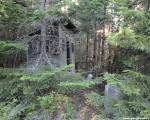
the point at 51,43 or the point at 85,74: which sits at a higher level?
the point at 51,43

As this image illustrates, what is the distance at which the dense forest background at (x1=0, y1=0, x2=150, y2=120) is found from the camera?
542cm

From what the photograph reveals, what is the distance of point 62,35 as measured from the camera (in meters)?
8.42

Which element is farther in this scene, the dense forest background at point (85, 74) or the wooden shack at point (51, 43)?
the wooden shack at point (51, 43)

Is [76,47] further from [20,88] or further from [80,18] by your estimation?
[20,88]

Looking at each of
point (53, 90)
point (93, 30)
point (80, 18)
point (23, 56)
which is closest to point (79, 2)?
point (80, 18)

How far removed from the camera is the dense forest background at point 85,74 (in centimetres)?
542

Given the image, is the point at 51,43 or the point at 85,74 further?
the point at 85,74

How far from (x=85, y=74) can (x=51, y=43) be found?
228 cm

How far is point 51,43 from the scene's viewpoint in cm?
819

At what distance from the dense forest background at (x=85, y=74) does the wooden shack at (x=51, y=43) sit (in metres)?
0.34

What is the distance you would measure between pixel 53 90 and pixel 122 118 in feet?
8.43

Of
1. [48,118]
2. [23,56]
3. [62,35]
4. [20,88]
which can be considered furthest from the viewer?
[23,56]

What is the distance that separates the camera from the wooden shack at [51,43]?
7.76 m

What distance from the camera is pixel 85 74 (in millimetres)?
9547
